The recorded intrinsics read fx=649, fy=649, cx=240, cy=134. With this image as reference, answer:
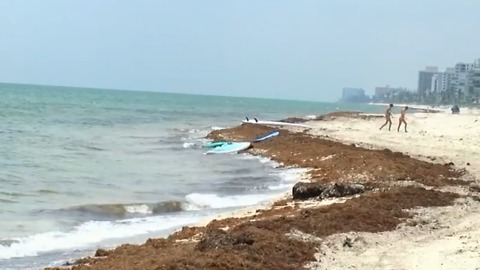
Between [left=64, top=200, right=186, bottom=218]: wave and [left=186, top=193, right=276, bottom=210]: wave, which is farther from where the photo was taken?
[left=186, top=193, right=276, bottom=210]: wave

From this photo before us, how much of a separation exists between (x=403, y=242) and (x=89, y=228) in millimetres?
5789

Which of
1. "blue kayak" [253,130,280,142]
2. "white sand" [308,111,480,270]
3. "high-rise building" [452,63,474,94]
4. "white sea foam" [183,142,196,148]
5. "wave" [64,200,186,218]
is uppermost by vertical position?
"high-rise building" [452,63,474,94]

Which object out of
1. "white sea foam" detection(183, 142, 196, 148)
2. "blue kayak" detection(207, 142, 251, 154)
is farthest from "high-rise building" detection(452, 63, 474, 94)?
"blue kayak" detection(207, 142, 251, 154)

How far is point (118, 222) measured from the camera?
495 inches

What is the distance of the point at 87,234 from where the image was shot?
444 inches

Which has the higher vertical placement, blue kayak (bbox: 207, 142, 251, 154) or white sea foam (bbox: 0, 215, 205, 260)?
white sea foam (bbox: 0, 215, 205, 260)

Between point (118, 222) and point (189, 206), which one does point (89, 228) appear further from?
point (189, 206)

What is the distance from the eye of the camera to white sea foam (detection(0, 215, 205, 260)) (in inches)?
396

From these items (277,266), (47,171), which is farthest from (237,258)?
(47,171)

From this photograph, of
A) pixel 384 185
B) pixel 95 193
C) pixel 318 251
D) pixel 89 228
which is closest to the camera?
pixel 318 251

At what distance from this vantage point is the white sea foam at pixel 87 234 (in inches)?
396

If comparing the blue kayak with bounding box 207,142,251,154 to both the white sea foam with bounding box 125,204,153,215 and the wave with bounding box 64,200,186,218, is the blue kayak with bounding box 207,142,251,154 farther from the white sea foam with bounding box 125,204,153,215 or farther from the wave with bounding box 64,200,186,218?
the white sea foam with bounding box 125,204,153,215

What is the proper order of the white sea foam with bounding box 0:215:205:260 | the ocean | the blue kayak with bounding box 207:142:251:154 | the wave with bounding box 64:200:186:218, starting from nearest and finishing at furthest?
the white sea foam with bounding box 0:215:205:260, the ocean, the wave with bounding box 64:200:186:218, the blue kayak with bounding box 207:142:251:154

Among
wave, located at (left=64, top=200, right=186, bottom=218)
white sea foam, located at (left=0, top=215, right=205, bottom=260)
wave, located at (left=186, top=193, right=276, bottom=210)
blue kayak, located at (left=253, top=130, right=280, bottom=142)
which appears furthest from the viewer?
blue kayak, located at (left=253, top=130, right=280, bottom=142)
